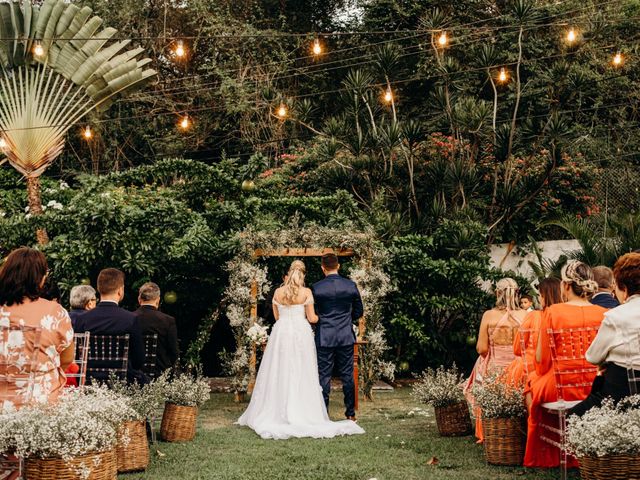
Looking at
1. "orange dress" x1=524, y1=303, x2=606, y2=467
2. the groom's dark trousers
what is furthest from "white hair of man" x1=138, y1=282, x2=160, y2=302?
"orange dress" x1=524, y1=303, x2=606, y2=467

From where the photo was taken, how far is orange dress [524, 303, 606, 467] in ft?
16.9

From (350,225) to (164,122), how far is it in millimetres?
10512

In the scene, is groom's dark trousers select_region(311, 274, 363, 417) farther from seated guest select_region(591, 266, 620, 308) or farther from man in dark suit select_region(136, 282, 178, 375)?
seated guest select_region(591, 266, 620, 308)

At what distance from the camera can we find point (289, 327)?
26.9 feet

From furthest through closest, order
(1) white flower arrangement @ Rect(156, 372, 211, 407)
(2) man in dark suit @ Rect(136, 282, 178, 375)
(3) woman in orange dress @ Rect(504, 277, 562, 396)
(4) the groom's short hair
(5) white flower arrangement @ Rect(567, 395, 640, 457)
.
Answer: (4) the groom's short hair < (1) white flower arrangement @ Rect(156, 372, 211, 407) < (2) man in dark suit @ Rect(136, 282, 178, 375) < (3) woman in orange dress @ Rect(504, 277, 562, 396) < (5) white flower arrangement @ Rect(567, 395, 640, 457)

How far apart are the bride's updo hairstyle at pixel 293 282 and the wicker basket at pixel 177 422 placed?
1778 mm

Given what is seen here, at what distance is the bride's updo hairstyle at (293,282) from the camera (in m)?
8.16

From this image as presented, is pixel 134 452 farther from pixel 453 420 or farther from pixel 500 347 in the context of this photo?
pixel 500 347

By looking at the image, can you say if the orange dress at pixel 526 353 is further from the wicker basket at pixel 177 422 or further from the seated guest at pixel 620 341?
the wicker basket at pixel 177 422

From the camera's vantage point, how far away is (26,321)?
4.25 meters

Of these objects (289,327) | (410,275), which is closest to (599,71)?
(410,275)

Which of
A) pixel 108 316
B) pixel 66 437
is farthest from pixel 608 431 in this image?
pixel 108 316

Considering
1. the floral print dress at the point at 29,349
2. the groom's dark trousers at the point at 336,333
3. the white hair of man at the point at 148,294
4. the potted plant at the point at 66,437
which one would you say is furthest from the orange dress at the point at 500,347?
the floral print dress at the point at 29,349

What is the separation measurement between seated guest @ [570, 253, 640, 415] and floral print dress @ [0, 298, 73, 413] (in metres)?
3.22
